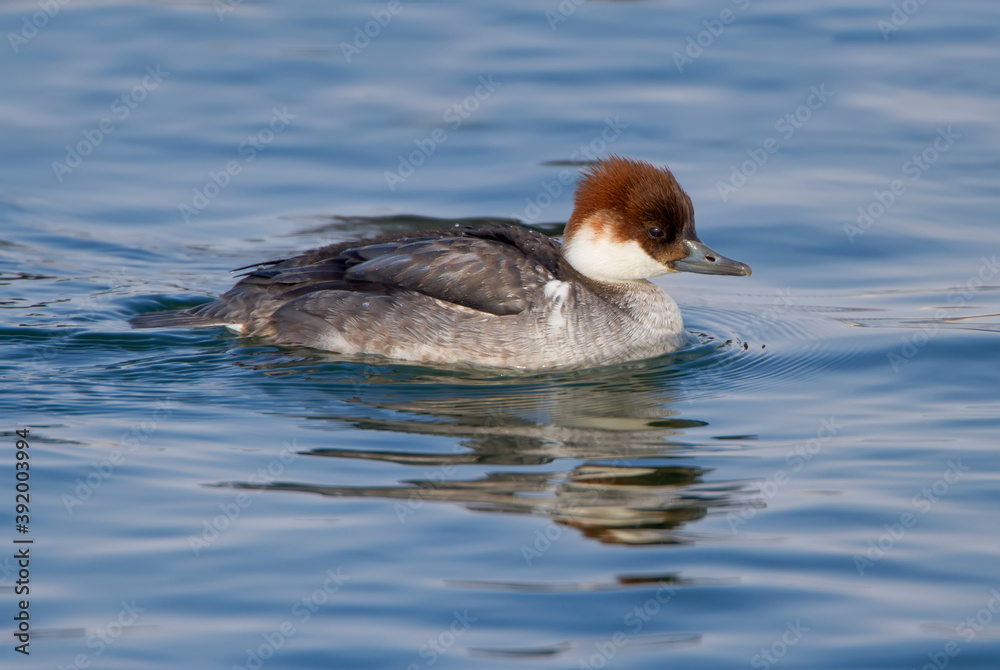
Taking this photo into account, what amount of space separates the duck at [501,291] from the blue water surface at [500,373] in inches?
8.6

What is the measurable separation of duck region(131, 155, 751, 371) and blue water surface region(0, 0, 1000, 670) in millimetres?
218

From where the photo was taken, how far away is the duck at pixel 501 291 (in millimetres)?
10703

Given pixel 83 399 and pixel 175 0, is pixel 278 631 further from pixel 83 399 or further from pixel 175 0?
pixel 175 0

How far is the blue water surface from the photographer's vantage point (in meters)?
6.89

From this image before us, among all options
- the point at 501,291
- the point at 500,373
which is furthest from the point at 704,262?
the point at 500,373

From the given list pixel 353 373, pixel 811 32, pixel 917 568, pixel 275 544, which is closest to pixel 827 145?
pixel 811 32

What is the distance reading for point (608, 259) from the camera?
11.2 meters

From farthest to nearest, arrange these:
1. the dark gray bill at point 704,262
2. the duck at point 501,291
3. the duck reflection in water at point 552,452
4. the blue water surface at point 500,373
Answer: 1. the dark gray bill at point 704,262
2. the duck at point 501,291
3. the duck reflection in water at point 552,452
4. the blue water surface at point 500,373

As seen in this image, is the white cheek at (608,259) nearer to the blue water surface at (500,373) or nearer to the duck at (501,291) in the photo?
the duck at (501,291)

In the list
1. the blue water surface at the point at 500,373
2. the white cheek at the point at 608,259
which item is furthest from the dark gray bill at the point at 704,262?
the blue water surface at the point at 500,373

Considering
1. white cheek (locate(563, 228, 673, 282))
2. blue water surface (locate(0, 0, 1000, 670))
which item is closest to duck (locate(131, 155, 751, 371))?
white cheek (locate(563, 228, 673, 282))

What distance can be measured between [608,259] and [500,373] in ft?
4.59

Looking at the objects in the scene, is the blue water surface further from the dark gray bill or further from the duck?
the dark gray bill

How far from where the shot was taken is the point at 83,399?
9758 millimetres
